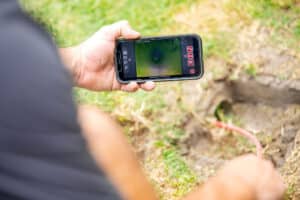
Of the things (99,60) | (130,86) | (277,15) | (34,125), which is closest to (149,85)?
(130,86)

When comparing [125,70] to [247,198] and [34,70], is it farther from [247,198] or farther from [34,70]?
[34,70]

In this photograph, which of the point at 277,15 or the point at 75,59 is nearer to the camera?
the point at 75,59

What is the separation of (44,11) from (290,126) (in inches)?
47.1

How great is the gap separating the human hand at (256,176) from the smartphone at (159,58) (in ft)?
1.95

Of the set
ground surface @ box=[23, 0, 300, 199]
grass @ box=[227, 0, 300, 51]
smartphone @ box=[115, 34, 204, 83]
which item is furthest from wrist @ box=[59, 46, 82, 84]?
grass @ box=[227, 0, 300, 51]

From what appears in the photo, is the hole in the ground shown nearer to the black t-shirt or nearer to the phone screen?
the phone screen

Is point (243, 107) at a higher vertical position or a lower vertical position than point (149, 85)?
lower

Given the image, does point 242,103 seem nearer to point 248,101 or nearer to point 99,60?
point 248,101

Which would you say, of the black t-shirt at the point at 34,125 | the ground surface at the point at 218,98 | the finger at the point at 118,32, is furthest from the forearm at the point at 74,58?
the black t-shirt at the point at 34,125

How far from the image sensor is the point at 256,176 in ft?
5.68

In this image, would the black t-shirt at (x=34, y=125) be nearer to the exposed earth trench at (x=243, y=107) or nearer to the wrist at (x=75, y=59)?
the wrist at (x=75, y=59)

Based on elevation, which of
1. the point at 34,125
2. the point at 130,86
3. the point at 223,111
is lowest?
the point at 223,111

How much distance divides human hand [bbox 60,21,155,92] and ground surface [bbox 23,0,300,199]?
37 cm

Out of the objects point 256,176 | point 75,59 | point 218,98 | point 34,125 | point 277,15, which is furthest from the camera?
point 277,15
